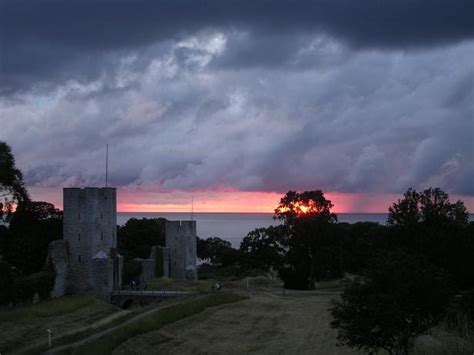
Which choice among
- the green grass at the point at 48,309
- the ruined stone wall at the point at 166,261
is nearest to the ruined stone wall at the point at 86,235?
the green grass at the point at 48,309

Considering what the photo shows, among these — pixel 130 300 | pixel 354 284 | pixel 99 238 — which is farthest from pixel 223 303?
pixel 354 284

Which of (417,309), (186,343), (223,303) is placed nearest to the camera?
(417,309)

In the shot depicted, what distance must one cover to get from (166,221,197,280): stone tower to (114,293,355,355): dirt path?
21.2 metres

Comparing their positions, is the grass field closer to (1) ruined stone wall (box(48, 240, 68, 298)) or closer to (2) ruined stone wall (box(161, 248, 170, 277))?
(1) ruined stone wall (box(48, 240, 68, 298))

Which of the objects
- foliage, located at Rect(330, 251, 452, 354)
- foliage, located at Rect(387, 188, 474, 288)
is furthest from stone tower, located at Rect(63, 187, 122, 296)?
foliage, located at Rect(330, 251, 452, 354)

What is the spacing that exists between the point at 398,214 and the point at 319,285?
13953mm

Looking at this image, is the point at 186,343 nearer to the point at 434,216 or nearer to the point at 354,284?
the point at 354,284

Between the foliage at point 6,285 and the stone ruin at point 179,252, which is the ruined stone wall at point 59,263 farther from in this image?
the stone ruin at point 179,252

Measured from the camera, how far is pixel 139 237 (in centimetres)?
8069

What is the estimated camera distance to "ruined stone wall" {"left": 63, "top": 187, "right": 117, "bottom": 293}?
50.8 m

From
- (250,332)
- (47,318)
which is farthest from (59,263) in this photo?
(250,332)

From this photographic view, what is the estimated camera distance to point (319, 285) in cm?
6253

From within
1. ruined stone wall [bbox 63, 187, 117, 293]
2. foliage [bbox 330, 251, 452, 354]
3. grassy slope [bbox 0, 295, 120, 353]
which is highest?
ruined stone wall [bbox 63, 187, 117, 293]

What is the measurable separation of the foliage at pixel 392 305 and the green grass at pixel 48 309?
2442cm
